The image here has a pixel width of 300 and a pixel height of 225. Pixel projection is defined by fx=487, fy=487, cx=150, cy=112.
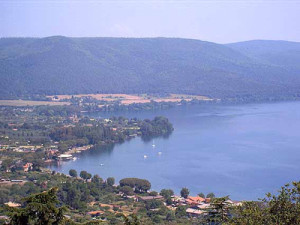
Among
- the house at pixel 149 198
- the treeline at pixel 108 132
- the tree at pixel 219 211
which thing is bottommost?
the house at pixel 149 198

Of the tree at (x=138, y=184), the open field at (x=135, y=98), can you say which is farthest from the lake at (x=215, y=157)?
the open field at (x=135, y=98)

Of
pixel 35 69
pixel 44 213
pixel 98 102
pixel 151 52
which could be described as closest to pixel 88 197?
pixel 44 213

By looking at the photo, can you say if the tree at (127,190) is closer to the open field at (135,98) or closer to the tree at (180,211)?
the tree at (180,211)

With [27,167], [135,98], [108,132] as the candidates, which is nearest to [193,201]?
[27,167]

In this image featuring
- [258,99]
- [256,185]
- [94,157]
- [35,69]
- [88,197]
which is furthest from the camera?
[35,69]

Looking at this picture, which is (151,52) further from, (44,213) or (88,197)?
(44,213)

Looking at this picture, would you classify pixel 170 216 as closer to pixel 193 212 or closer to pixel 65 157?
pixel 193 212
